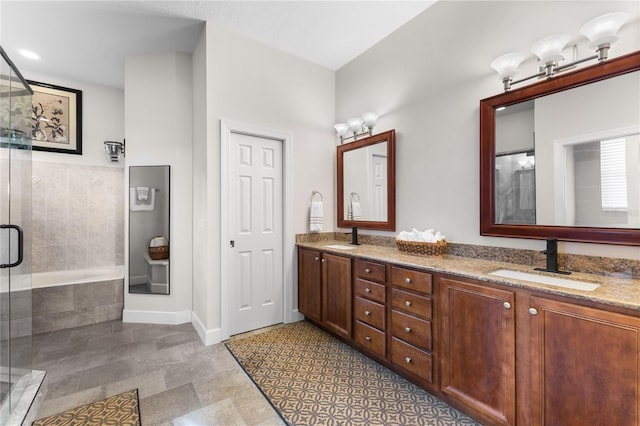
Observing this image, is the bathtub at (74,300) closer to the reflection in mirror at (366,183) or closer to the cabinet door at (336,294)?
the cabinet door at (336,294)

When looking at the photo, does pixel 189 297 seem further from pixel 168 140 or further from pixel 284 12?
pixel 284 12

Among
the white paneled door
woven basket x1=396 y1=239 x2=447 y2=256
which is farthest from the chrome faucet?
the white paneled door

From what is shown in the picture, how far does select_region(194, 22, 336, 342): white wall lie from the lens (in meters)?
2.68

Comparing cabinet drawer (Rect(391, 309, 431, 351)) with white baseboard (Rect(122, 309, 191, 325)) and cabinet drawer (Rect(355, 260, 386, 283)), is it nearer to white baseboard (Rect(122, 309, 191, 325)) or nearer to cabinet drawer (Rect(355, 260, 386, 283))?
cabinet drawer (Rect(355, 260, 386, 283))

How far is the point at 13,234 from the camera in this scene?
1934 millimetres

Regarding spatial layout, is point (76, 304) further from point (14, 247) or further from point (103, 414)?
point (103, 414)

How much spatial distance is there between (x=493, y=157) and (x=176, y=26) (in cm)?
313

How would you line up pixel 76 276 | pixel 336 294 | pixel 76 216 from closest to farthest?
pixel 336 294, pixel 76 276, pixel 76 216

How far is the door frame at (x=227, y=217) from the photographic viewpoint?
8.88 feet

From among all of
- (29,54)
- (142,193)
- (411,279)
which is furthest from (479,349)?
(29,54)

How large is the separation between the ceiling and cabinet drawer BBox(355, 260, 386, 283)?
2.28 metres

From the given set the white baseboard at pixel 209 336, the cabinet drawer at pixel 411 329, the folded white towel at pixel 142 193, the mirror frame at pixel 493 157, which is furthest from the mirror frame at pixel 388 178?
the folded white towel at pixel 142 193

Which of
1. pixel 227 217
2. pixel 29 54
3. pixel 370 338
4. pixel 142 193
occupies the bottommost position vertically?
pixel 370 338

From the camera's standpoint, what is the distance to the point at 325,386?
6.56ft
